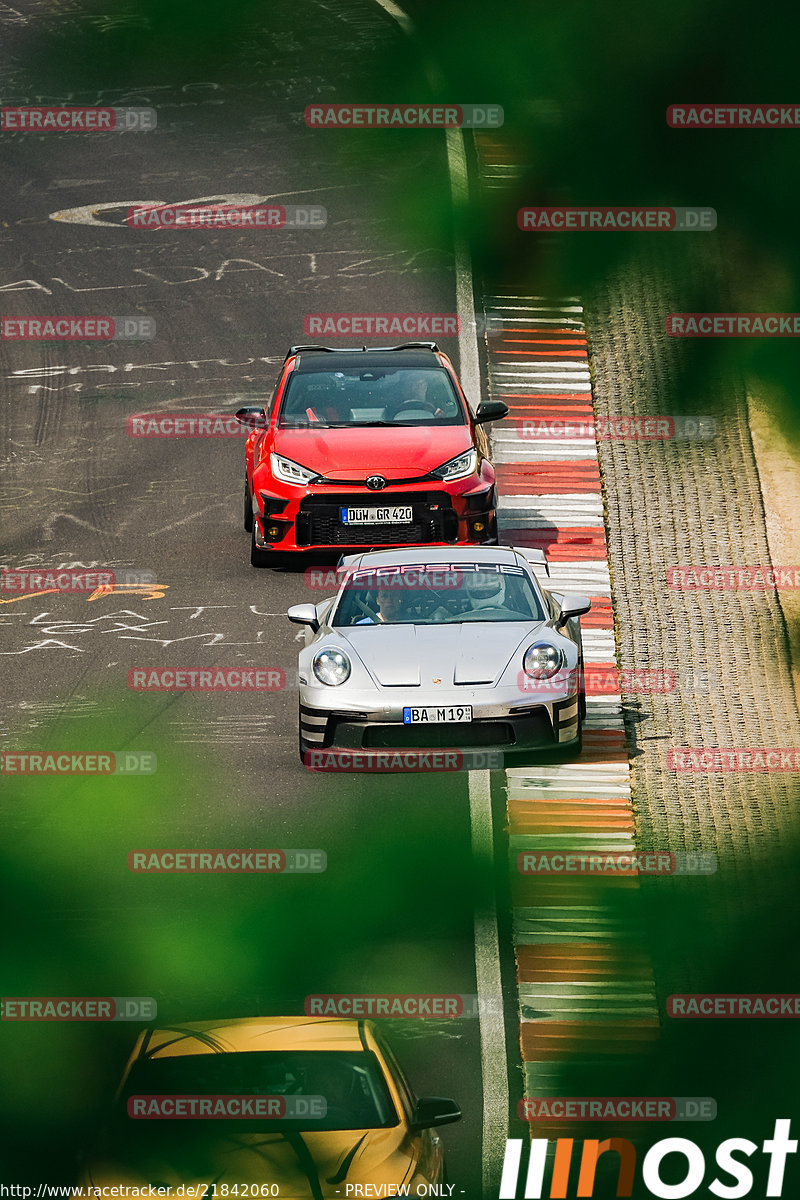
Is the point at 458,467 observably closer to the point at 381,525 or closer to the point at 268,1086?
the point at 381,525

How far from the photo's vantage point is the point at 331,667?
12.8m

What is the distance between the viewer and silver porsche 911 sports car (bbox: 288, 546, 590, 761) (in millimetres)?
12391

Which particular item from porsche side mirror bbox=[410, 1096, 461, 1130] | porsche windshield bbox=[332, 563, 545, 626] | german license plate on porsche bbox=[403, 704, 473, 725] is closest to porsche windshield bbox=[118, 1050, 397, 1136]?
porsche side mirror bbox=[410, 1096, 461, 1130]

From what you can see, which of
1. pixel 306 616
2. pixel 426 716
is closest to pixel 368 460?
A: pixel 306 616

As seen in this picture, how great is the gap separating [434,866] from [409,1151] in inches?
55.7

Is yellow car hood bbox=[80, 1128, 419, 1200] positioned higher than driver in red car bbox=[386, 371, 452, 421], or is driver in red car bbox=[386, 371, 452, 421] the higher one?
driver in red car bbox=[386, 371, 452, 421]

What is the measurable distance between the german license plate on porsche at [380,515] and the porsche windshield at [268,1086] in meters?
13.5

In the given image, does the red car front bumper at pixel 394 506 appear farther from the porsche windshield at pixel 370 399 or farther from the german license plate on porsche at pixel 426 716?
the german license plate on porsche at pixel 426 716

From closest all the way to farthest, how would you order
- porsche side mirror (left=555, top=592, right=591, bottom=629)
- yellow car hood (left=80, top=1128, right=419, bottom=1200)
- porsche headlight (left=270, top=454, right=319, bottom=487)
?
yellow car hood (left=80, top=1128, right=419, bottom=1200)
porsche side mirror (left=555, top=592, right=591, bottom=629)
porsche headlight (left=270, top=454, right=319, bottom=487)

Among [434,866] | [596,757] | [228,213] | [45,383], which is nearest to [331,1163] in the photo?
[434,866]

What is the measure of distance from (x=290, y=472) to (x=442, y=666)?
5104 mm

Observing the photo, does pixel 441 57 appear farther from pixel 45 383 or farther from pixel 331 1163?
pixel 45 383

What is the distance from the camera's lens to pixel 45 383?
2403 centimetres

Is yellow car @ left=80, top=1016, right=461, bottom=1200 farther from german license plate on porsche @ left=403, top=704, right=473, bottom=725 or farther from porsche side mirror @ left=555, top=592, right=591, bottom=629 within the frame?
porsche side mirror @ left=555, top=592, right=591, bottom=629
